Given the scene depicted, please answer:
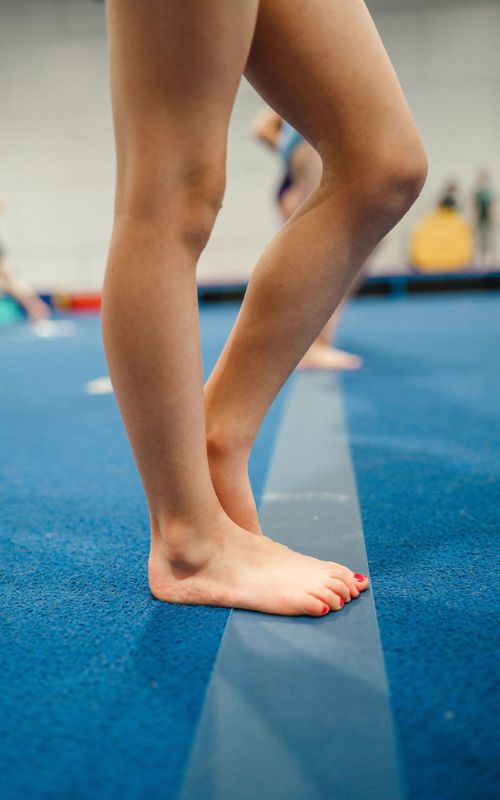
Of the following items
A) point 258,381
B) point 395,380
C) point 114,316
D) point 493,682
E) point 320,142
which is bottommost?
point 395,380

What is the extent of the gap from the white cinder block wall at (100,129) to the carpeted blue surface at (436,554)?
5612 millimetres

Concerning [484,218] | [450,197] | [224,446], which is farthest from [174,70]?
[484,218]

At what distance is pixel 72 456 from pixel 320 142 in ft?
2.90

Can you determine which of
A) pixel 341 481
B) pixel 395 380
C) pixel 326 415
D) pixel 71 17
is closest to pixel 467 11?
pixel 71 17

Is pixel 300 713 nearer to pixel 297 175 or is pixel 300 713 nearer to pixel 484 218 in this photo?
pixel 297 175

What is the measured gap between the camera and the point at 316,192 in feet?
2.54

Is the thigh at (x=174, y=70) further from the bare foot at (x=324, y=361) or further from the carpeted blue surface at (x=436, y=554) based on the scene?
the bare foot at (x=324, y=361)

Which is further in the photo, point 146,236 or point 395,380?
point 395,380

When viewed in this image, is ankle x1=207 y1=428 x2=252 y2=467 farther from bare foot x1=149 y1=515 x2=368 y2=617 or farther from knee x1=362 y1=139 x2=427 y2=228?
knee x1=362 y1=139 x2=427 y2=228

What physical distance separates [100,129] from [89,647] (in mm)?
7657

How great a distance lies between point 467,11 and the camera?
7.03 metres

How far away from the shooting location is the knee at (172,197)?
25.6 inches

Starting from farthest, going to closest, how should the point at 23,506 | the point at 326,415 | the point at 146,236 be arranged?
the point at 326,415
the point at 23,506
the point at 146,236

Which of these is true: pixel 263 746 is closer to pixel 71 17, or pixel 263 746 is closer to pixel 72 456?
pixel 72 456
